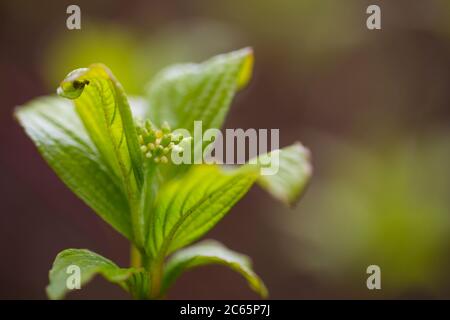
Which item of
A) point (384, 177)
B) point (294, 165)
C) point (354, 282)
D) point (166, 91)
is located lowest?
point (354, 282)

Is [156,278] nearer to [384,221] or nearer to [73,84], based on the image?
[73,84]

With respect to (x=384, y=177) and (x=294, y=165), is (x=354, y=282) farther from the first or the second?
(x=294, y=165)

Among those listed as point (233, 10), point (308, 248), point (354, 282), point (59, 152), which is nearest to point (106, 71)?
point (59, 152)

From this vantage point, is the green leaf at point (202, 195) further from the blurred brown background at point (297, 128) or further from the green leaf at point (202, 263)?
the blurred brown background at point (297, 128)

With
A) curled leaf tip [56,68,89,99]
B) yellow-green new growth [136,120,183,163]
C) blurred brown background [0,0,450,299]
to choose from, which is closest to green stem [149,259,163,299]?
yellow-green new growth [136,120,183,163]

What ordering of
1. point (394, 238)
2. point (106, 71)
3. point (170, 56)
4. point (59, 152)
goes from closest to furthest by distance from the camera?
point (106, 71), point (59, 152), point (394, 238), point (170, 56)

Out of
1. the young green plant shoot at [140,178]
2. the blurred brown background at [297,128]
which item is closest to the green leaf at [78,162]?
the young green plant shoot at [140,178]
